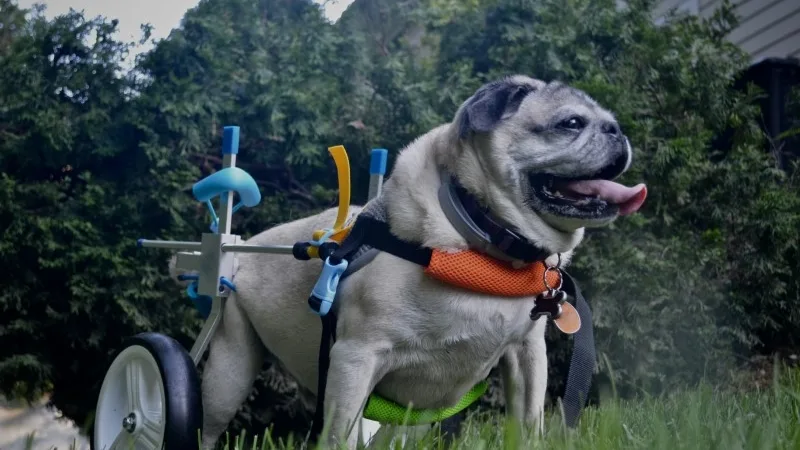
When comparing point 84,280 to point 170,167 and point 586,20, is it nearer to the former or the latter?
point 170,167

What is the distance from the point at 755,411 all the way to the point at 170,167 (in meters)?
2.59

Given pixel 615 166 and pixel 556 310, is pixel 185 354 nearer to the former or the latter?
pixel 556 310

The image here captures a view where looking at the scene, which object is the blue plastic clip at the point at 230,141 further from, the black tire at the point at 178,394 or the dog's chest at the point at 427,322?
the dog's chest at the point at 427,322

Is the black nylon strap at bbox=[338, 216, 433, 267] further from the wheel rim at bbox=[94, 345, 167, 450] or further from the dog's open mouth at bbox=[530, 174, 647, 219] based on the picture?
the wheel rim at bbox=[94, 345, 167, 450]

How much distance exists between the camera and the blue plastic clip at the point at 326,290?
2127 millimetres

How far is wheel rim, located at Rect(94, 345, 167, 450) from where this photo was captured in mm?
2363

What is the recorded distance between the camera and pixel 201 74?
3945mm

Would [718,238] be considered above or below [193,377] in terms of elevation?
above

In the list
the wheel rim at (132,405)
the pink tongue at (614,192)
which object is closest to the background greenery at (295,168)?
the wheel rim at (132,405)

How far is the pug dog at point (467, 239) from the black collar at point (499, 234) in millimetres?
15

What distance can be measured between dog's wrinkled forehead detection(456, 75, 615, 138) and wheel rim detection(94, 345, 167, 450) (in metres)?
1.07

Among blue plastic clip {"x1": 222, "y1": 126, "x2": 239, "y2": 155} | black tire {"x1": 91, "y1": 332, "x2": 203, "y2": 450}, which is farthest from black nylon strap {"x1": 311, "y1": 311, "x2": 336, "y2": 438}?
blue plastic clip {"x1": 222, "y1": 126, "x2": 239, "y2": 155}

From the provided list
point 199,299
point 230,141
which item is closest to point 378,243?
point 230,141

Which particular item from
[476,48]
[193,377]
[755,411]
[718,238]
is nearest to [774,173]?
[718,238]
